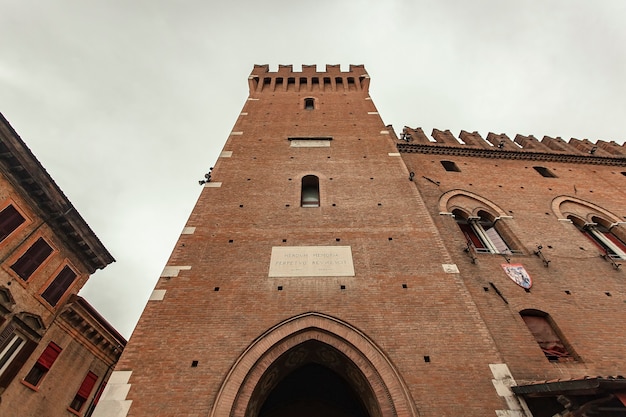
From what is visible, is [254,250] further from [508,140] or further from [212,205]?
[508,140]

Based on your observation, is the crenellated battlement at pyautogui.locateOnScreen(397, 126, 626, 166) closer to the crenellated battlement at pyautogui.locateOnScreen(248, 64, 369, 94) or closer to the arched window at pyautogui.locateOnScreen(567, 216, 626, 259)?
the arched window at pyautogui.locateOnScreen(567, 216, 626, 259)

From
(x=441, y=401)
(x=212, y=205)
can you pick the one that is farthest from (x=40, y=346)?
(x=441, y=401)

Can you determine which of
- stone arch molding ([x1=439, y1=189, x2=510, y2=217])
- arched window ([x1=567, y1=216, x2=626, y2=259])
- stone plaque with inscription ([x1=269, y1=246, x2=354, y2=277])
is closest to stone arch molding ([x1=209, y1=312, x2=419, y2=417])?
stone plaque with inscription ([x1=269, y1=246, x2=354, y2=277])

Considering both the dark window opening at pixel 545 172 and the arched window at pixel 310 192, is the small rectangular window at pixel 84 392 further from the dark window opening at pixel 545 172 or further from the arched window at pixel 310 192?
the dark window opening at pixel 545 172

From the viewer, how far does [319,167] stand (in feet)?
33.1

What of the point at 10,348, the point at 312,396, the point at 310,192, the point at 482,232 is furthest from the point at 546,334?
the point at 10,348

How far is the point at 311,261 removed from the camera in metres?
6.89

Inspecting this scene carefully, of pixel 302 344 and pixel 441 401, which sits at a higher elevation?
pixel 302 344

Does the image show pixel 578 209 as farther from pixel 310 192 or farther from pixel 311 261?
pixel 311 261

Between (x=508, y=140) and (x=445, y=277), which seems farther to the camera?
(x=508, y=140)

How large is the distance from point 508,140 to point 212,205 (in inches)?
510

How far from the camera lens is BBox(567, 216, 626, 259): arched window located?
9195 millimetres

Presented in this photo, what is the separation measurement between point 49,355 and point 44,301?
5.79 feet

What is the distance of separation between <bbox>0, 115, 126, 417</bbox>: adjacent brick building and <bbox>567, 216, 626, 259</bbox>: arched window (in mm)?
16416
